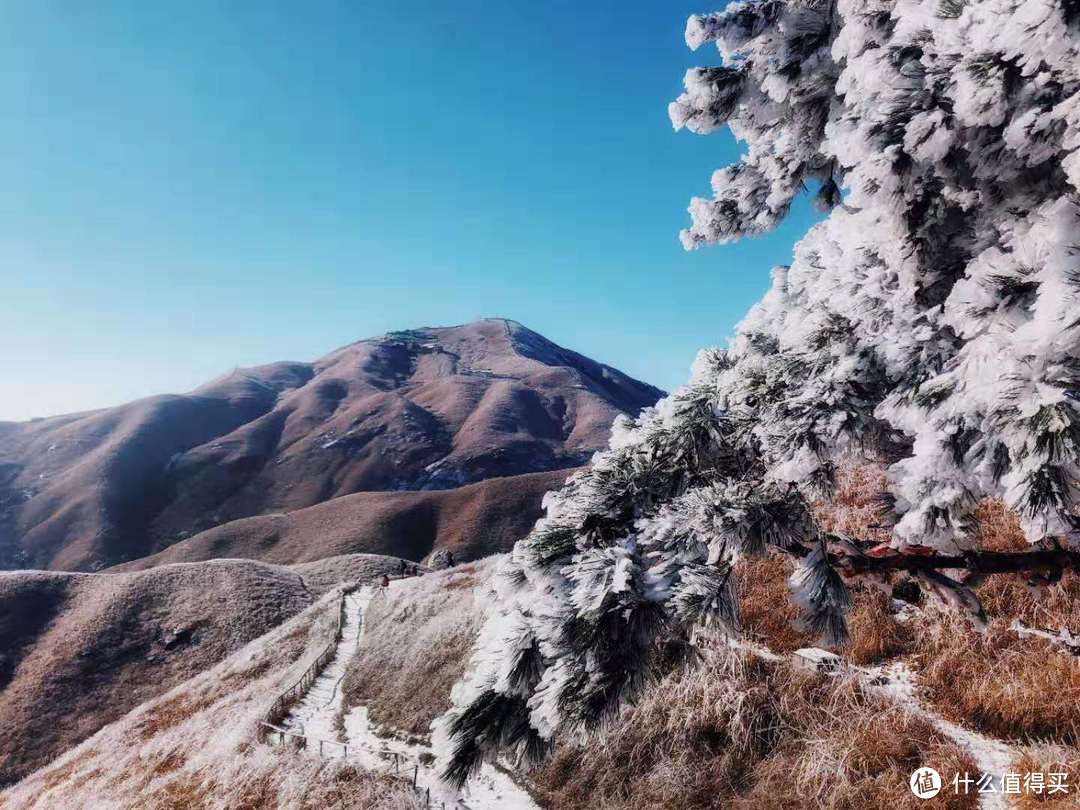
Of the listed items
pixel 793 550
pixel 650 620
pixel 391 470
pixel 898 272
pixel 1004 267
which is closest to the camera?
pixel 1004 267

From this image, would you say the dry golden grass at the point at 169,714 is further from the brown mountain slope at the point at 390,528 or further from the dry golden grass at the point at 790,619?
the brown mountain slope at the point at 390,528

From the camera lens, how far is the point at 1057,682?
6.08 meters

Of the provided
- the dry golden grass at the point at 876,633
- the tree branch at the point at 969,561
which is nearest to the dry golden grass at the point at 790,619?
the dry golden grass at the point at 876,633

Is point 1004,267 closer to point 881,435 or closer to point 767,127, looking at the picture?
point 881,435

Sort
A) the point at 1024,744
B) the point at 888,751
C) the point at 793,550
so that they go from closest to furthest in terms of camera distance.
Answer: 1. the point at 793,550
2. the point at 1024,744
3. the point at 888,751

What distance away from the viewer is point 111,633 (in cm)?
4809

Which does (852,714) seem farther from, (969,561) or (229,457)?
(229,457)

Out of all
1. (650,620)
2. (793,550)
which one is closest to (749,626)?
Answer: (793,550)

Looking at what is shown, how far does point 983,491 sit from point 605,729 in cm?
175

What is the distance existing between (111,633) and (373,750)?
5047cm

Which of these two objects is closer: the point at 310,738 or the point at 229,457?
the point at 310,738

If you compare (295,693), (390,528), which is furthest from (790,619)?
(390,528)

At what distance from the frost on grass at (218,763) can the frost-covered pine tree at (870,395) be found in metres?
8.68

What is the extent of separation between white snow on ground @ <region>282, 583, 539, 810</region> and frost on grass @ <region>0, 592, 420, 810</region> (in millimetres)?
580
